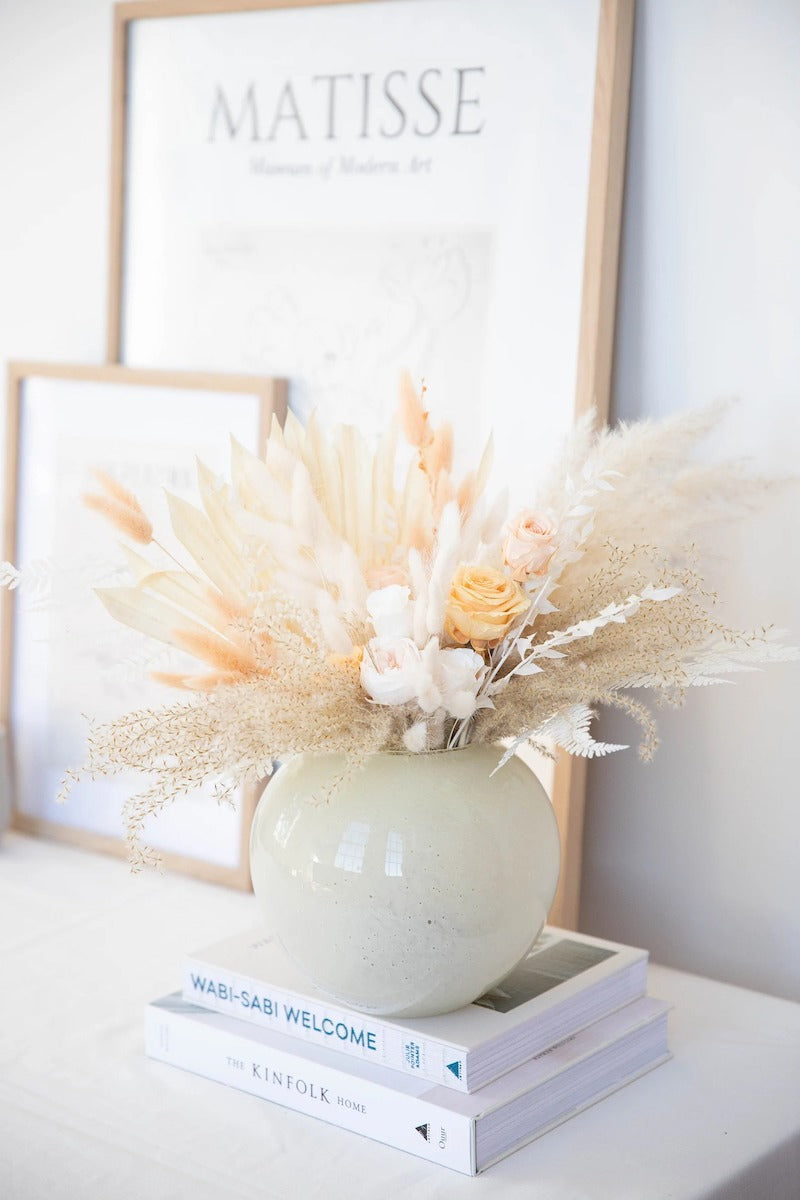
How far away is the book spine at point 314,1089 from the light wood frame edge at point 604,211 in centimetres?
32

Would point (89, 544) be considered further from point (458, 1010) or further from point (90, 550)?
point (458, 1010)

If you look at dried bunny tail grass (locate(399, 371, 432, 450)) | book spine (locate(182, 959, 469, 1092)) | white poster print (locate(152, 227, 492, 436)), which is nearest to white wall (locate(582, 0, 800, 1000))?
white poster print (locate(152, 227, 492, 436))

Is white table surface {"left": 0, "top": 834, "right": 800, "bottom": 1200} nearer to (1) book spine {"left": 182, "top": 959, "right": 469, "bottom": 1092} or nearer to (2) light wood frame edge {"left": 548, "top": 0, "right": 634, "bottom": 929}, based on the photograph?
(1) book spine {"left": 182, "top": 959, "right": 469, "bottom": 1092}

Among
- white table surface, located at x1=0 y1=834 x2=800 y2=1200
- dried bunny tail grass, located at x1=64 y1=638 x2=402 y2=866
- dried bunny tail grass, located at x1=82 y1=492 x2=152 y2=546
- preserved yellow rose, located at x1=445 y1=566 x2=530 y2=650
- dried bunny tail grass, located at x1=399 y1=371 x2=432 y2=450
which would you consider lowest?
white table surface, located at x1=0 y1=834 x2=800 y2=1200

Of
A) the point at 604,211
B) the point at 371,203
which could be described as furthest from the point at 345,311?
the point at 604,211

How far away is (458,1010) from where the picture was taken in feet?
2.70

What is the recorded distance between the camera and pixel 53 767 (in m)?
1.34

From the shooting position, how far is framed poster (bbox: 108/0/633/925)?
1010 millimetres

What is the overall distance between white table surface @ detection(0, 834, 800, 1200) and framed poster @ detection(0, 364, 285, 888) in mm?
247

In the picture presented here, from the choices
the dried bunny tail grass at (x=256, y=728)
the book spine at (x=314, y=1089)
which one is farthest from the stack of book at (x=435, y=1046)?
the dried bunny tail grass at (x=256, y=728)

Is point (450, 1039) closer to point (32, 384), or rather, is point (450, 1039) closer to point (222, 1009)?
point (222, 1009)

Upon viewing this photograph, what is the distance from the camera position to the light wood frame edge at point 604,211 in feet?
3.21

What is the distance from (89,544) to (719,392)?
0.62 meters

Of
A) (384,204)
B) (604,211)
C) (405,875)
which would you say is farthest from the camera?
(384,204)
